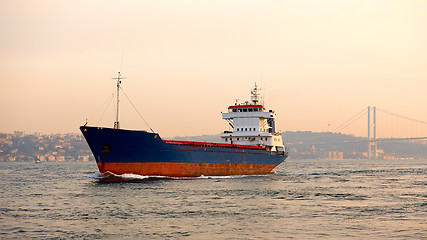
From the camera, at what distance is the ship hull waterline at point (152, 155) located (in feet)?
129

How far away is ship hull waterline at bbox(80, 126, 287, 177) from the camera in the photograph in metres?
39.4

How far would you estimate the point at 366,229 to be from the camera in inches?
781

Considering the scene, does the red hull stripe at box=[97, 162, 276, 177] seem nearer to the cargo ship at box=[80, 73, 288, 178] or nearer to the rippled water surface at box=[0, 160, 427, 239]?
the cargo ship at box=[80, 73, 288, 178]

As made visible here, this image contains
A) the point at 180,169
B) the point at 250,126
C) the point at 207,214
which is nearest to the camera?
the point at 207,214

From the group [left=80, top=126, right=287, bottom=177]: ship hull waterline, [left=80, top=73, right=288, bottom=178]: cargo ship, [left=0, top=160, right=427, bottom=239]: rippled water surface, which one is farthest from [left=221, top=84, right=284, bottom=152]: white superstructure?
[left=0, top=160, right=427, bottom=239]: rippled water surface

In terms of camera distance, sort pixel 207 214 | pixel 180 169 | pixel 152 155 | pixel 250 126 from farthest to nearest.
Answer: pixel 250 126 < pixel 180 169 < pixel 152 155 < pixel 207 214

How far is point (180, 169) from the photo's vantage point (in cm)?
4403

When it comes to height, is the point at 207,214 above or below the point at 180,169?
below

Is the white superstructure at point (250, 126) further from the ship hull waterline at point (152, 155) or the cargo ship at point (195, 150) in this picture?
the ship hull waterline at point (152, 155)

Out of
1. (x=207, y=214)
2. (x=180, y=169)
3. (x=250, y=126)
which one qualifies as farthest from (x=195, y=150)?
(x=207, y=214)

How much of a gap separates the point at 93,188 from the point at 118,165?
472cm

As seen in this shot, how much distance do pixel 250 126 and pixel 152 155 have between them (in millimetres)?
19839

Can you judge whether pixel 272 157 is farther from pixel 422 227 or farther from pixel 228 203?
pixel 422 227

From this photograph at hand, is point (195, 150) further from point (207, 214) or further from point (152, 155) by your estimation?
point (207, 214)
